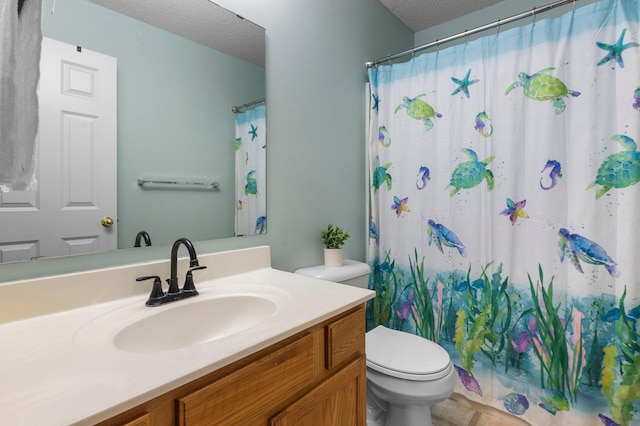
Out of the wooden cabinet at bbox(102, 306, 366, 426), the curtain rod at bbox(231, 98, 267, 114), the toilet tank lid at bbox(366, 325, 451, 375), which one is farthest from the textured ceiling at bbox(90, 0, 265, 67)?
the toilet tank lid at bbox(366, 325, 451, 375)

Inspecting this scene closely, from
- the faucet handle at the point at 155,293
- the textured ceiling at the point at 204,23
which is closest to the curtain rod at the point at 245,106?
the textured ceiling at the point at 204,23

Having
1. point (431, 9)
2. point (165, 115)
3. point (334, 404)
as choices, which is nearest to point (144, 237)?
point (165, 115)

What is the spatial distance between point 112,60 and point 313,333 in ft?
3.39

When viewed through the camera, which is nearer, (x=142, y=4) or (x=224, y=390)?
(x=224, y=390)

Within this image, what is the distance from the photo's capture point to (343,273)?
1611mm

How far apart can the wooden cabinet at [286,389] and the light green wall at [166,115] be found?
62 cm

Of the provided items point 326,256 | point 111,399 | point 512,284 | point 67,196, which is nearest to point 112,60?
point 67,196

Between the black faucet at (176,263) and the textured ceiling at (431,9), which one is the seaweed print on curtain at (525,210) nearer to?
the textured ceiling at (431,9)

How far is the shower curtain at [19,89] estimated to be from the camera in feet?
2.53

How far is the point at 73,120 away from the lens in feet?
3.02

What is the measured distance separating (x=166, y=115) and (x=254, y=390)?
94cm

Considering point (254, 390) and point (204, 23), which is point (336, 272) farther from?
point (204, 23)

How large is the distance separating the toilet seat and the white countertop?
48 cm

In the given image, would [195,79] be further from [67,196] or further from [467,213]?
[467,213]
